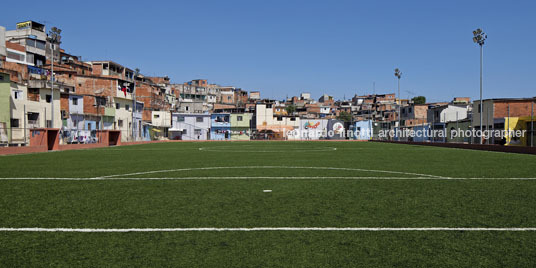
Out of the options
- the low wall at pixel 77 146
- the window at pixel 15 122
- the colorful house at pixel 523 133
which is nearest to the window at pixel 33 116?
the window at pixel 15 122

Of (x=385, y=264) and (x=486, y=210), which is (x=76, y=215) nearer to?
(x=385, y=264)

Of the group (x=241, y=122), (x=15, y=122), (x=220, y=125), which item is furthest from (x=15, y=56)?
(x=241, y=122)

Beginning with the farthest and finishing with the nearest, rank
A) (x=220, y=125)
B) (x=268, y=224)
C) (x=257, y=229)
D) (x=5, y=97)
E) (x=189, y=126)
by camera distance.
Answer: (x=220, y=125) → (x=189, y=126) → (x=5, y=97) → (x=268, y=224) → (x=257, y=229)

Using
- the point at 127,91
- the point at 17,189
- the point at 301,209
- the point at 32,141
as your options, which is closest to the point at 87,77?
the point at 127,91

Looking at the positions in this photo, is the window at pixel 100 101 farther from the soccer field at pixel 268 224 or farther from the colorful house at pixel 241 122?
the soccer field at pixel 268 224

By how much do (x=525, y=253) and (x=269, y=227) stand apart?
8.50 ft

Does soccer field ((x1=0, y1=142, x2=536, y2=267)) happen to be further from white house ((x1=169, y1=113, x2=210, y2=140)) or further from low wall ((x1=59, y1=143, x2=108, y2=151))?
white house ((x1=169, y1=113, x2=210, y2=140))

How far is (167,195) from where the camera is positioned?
7.17 meters

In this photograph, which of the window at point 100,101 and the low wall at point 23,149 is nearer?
the low wall at point 23,149

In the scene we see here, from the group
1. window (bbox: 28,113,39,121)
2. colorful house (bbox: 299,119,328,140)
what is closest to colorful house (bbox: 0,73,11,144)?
window (bbox: 28,113,39,121)

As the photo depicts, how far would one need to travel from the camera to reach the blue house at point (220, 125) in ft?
262

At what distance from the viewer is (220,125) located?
80938 mm

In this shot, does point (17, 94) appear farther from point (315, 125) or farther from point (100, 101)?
point (315, 125)

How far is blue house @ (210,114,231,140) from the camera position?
79875 mm
